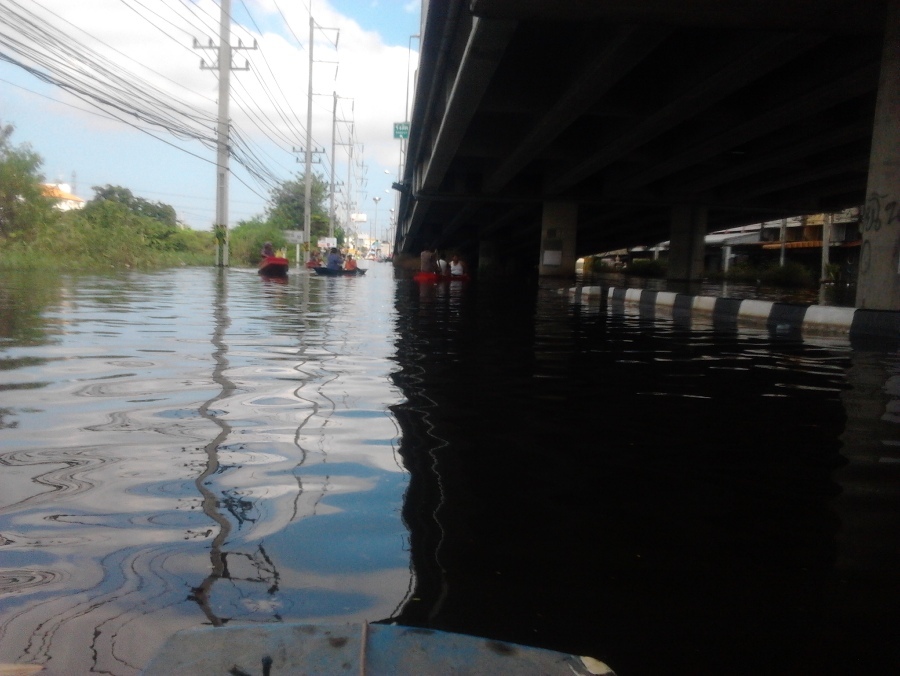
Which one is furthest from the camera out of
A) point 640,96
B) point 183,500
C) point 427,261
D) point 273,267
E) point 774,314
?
point 273,267

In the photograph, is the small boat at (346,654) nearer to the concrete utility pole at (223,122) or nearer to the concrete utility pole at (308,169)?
the concrete utility pole at (223,122)

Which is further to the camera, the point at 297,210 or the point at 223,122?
the point at 297,210

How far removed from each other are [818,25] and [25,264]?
23.1 meters

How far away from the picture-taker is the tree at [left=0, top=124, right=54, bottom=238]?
28.7 meters

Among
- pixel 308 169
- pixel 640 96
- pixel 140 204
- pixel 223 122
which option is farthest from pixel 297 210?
pixel 640 96

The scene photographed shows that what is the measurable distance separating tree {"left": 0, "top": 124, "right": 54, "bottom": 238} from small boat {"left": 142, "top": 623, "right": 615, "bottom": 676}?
31308 millimetres

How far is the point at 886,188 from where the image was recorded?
10.8 metres

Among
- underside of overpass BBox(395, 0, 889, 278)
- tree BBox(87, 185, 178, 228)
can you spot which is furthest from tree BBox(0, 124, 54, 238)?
tree BBox(87, 185, 178, 228)

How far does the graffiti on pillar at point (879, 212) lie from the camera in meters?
10.8

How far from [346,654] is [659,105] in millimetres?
16036

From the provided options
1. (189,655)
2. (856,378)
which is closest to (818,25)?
(856,378)

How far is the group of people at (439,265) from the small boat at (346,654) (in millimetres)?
23427

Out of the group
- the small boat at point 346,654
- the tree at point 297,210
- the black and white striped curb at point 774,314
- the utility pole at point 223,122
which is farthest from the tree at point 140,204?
→ the small boat at point 346,654

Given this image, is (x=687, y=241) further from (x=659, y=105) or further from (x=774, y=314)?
(x=774, y=314)
